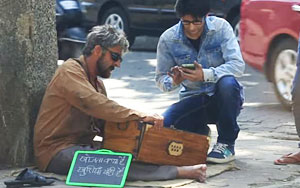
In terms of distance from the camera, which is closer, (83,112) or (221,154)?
(83,112)

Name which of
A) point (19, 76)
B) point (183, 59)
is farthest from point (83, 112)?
point (183, 59)

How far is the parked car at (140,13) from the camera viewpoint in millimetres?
13859

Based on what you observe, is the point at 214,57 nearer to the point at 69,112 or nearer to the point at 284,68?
the point at 69,112

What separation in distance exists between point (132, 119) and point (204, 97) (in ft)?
2.88

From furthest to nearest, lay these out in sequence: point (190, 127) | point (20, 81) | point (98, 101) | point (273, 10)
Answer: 1. point (273, 10)
2. point (190, 127)
3. point (20, 81)
4. point (98, 101)

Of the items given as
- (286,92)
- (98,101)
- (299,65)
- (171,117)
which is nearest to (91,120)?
(98,101)

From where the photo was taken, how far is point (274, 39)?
905cm

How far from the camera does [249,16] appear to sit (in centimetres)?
942

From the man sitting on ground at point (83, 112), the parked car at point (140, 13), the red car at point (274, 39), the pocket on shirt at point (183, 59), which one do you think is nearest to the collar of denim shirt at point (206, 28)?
the pocket on shirt at point (183, 59)

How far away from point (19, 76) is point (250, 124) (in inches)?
120

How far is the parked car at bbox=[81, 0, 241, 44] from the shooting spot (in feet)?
45.5

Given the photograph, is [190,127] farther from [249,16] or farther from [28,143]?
[249,16]

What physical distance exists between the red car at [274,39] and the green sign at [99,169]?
137 inches

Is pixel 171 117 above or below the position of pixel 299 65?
below
